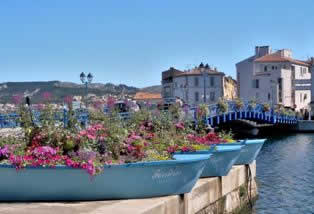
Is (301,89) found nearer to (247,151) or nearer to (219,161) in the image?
(247,151)

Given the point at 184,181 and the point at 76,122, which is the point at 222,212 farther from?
the point at 76,122

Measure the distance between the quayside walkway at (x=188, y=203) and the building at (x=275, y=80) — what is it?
73093 mm

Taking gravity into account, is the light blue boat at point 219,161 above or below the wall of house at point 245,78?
below

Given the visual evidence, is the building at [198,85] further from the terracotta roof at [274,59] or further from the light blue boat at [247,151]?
the light blue boat at [247,151]

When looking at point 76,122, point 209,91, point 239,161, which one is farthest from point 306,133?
point 76,122

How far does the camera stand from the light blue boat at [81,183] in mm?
11234

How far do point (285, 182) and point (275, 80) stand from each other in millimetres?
68211

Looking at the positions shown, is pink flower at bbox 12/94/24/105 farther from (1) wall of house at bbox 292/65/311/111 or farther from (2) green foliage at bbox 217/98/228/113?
(1) wall of house at bbox 292/65/311/111

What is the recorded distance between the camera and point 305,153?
133ft

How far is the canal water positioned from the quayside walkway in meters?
1.22

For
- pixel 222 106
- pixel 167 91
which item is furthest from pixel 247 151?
pixel 167 91

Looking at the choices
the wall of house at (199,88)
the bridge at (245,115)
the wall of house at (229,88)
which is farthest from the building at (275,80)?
the bridge at (245,115)

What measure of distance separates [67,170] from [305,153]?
31523 mm

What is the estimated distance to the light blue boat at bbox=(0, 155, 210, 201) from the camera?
1123 cm
